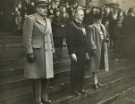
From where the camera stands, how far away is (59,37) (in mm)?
8500

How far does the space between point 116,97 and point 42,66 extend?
119 inches

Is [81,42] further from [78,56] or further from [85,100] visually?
[85,100]

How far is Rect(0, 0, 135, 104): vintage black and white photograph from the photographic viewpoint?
7.00 metres

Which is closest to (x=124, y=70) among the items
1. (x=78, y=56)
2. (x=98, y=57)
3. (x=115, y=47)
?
(x=115, y=47)

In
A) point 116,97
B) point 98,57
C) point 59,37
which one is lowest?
point 116,97

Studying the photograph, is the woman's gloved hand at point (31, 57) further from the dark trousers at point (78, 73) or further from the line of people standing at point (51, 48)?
the dark trousers at point (78, 73)

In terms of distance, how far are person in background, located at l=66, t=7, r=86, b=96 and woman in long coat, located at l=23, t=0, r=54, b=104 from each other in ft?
4.35

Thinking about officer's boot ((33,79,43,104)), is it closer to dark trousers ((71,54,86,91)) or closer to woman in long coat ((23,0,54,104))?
woman in long coat ((23,0,54,104))

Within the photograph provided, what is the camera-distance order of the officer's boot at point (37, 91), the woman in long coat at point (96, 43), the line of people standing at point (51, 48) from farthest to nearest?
1. the woman in long coat at point (96, 43)
2. the officer's boot at point (37, 91)
3. the line of people standing at point (51, 48)

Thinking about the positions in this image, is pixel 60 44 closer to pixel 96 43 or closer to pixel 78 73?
pixel 78 73

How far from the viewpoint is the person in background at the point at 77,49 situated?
27.6 feet

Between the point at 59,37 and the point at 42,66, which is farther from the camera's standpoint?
the point at 59,37

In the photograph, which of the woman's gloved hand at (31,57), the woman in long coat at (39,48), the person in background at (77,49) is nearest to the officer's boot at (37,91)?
the woman in long coat at (39,48)

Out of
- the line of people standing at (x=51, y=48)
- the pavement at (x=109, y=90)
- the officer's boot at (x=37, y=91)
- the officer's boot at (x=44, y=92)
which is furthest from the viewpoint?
the pavement at (x=109, y=90)
